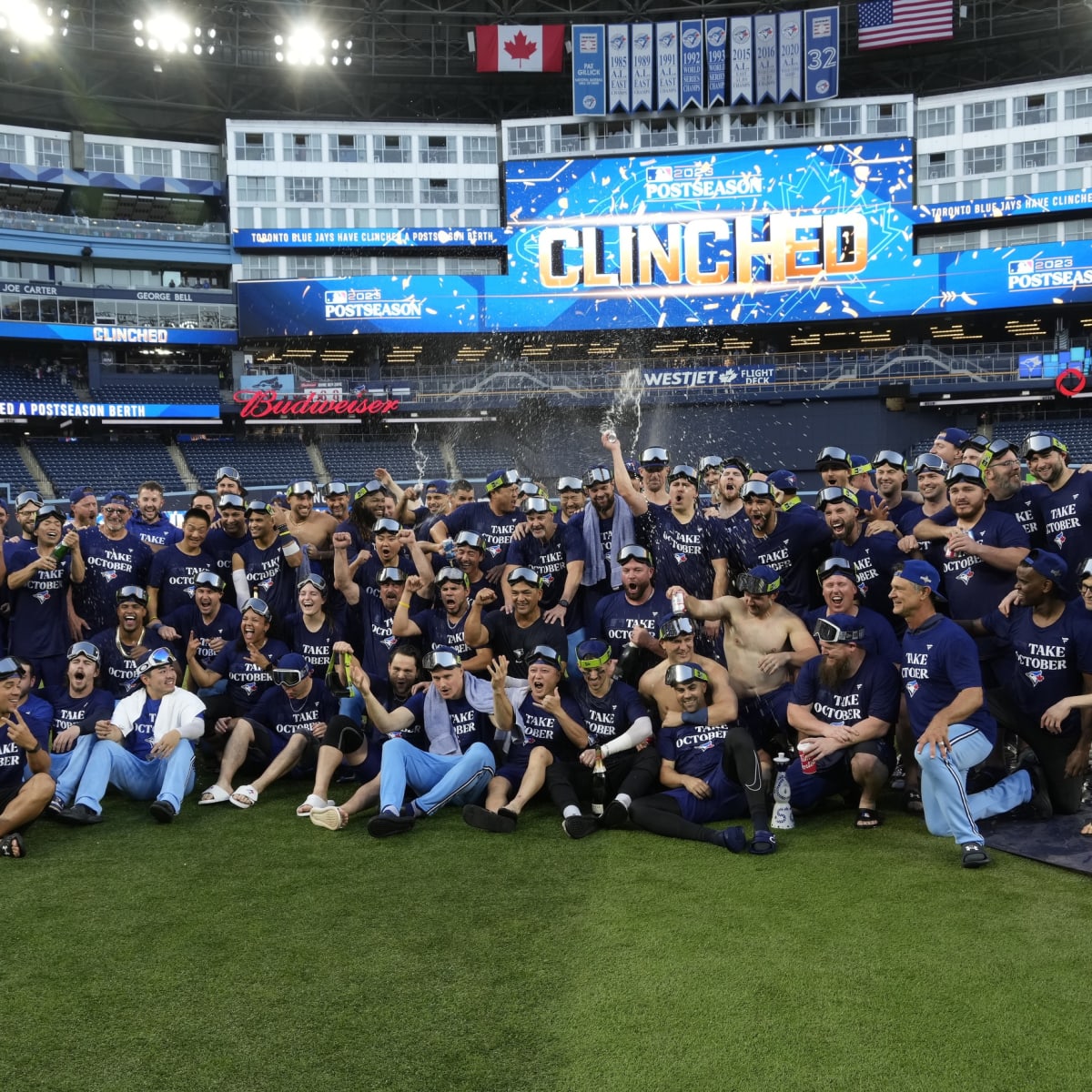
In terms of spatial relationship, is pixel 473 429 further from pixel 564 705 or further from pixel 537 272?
pixel 564 705

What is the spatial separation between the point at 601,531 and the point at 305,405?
1475 inches

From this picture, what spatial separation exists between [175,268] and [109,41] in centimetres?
998

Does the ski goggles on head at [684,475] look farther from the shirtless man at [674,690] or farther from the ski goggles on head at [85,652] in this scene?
the ski goggles on head at [85,652]

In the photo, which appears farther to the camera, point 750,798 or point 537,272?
point 537,272

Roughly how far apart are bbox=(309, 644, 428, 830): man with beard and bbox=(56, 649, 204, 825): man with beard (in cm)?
95

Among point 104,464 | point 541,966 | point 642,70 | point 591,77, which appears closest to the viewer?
point 541,966

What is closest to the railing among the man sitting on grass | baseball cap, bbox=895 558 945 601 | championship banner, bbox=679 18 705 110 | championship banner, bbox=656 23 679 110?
championship banner, bbox=656 23 679 110

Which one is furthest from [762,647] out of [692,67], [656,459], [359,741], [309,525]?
[692,67]

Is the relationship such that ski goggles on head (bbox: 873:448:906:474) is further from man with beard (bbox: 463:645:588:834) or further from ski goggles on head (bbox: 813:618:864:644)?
man with beard (bbox: 463:645:588:834)

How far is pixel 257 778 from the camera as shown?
8609 millimetres

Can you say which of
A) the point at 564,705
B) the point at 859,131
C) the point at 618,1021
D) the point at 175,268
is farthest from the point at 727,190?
the point at 618,1021

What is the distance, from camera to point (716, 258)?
4478cm

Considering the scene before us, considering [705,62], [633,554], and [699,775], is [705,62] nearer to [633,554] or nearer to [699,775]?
[633,554]

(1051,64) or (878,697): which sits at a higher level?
(1051,64)
